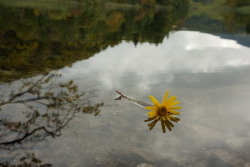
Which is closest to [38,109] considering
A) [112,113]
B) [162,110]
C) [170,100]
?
[112,113]

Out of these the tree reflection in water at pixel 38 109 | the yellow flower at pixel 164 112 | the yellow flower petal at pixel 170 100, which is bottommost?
the tree reflection in water at pixel 38 109

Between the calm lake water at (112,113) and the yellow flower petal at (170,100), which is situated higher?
the yellow flower petal at (170,100)

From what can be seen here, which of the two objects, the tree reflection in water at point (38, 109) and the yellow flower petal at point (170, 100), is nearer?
the tree reflection in water at point (38, 109)

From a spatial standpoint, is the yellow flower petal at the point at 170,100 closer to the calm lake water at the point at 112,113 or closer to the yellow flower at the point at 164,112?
the yellow flower at the point at 164,112

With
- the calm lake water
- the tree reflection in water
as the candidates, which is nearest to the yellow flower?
the calm lake water

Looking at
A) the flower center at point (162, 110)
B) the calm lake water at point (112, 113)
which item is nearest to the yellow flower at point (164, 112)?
the flower center at point (162, 110)

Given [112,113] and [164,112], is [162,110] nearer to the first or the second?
[164,112]

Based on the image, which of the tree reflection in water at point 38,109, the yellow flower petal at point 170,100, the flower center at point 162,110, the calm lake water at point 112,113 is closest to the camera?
the calm lake water at point 112,113
